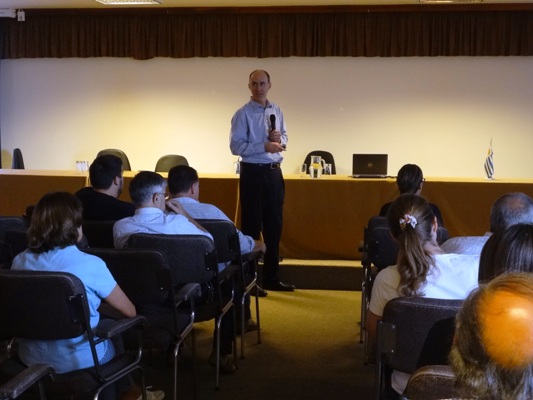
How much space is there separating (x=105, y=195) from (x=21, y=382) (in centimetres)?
197

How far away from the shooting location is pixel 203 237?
11.1ft

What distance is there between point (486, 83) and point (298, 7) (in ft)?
7.67

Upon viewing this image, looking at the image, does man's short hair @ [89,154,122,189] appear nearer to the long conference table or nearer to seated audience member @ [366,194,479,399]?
seated audience member @ [366,194,479,399]

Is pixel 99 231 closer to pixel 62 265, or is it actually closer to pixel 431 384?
pixel 62 265

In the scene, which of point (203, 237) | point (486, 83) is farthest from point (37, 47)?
point (203, 237)

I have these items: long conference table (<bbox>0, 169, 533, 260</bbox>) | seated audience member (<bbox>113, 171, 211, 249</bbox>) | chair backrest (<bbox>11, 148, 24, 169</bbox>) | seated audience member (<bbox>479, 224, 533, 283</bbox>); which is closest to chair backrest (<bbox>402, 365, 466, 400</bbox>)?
seated audience member (<bbox>479, 224, 533, 283</bbox>)

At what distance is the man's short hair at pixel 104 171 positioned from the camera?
13.1ft

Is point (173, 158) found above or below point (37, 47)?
below

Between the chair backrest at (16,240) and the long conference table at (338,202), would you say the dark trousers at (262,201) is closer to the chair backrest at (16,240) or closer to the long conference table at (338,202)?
the long conference table at (338,202)

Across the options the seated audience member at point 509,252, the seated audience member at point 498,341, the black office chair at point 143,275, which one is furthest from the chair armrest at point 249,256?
the seated audience member at point 498,341

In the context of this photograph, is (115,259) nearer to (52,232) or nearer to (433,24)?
(52,232)

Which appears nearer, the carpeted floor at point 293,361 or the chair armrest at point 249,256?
the carpeted floor at point 293,361

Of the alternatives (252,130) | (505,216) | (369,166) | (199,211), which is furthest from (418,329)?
(369,166)

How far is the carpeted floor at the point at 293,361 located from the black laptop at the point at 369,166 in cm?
134
